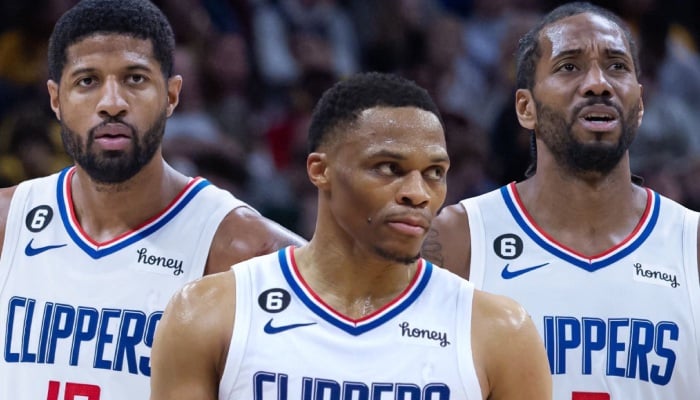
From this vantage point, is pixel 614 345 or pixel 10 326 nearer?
pixel 614 345

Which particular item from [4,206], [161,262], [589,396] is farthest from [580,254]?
[4,206]

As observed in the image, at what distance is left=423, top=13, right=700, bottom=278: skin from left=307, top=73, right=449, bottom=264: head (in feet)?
3.72

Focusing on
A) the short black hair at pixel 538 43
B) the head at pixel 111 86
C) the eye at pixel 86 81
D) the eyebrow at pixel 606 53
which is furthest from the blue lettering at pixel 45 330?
the eyebrow at pixel 606 53

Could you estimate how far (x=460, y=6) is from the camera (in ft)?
35.9

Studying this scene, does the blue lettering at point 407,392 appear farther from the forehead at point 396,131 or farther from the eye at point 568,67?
the eye at point 568,67

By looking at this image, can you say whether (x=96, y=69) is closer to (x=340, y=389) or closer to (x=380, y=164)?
(x=380, y=164)

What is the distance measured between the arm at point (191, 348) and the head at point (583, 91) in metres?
1.70

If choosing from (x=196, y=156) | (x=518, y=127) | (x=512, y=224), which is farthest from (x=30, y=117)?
(x=512, y=224)

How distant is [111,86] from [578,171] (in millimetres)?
1821

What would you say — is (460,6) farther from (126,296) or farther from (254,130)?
(126,296)

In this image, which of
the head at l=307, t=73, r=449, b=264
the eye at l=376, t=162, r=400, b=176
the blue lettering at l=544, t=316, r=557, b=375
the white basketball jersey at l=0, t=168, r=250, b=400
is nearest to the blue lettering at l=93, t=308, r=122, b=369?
the white basketball jersey at l=0, t=168, r=250, b=400

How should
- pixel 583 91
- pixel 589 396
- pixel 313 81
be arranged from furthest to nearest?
pixel 313 81
pixel 583 91
pixel 589 396

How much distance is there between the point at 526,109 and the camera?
5379 mm

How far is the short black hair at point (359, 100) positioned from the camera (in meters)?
4.08
